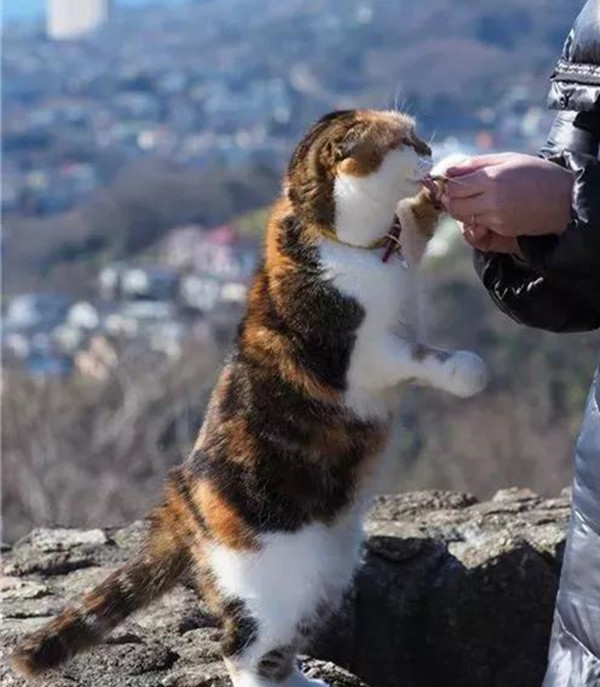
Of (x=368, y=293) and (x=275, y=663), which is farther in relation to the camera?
(x=275, y=663)

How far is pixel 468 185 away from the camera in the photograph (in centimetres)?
253

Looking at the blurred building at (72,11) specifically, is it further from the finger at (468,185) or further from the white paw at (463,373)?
the finger at (468,185)

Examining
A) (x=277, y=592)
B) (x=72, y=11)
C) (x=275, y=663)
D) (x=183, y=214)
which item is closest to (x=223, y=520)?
(x=277, y=592)

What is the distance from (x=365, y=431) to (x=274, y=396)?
0.67 feet

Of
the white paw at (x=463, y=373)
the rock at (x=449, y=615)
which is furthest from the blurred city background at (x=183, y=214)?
the rock at (x=449, y=615)

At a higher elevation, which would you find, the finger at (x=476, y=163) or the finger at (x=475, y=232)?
the finger at (x=476, y=163)

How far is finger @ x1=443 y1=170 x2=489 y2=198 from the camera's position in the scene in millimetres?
2508

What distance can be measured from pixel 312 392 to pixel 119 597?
69cm

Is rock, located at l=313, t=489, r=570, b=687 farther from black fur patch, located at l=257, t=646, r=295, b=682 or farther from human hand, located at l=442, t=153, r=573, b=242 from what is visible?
human hand, located at l=442, t=153, r=573, b=242

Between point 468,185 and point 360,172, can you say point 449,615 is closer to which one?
point 360,172

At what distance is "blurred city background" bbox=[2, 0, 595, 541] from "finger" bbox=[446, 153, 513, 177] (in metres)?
0.46

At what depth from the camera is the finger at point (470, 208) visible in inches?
98.7

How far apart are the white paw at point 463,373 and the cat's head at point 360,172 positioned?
0.30 meters

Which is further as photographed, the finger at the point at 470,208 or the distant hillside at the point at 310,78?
the distant hillside at the point at 310,78
